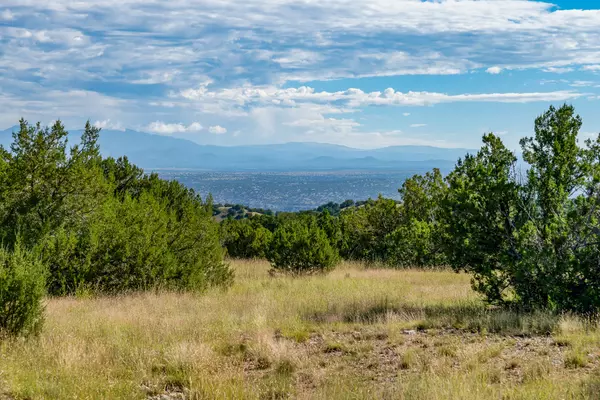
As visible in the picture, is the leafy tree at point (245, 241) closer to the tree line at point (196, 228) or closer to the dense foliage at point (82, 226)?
the tree line at point (196, 228)

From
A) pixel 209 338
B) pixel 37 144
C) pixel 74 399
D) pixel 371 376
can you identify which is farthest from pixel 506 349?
pixel 37 144

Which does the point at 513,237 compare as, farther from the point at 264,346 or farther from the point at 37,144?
the point at 37,144

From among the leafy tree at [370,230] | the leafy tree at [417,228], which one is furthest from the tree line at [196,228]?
the leafy tree at [370,230]

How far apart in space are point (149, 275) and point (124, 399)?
927cm

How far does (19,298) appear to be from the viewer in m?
7.95

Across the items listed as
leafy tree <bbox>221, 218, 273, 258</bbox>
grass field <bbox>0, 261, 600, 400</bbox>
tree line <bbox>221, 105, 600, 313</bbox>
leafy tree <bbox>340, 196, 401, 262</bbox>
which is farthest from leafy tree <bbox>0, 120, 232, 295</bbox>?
leafy tree <bbox>221, 218, 273, 258</bbox>

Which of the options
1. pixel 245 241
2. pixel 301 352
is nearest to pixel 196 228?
pixel 301 352

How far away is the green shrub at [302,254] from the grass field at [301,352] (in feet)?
29.7

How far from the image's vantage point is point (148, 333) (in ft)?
29.0

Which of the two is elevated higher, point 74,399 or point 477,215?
point 477,215

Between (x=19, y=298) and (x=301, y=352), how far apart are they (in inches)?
164

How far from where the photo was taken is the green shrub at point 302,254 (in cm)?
2148

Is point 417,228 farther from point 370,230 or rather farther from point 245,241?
point 245,241

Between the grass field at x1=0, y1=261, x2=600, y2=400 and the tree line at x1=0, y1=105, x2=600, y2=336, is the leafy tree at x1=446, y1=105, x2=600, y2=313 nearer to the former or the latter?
the tree line at x1=0, y1=105, x2=600, y2=336
